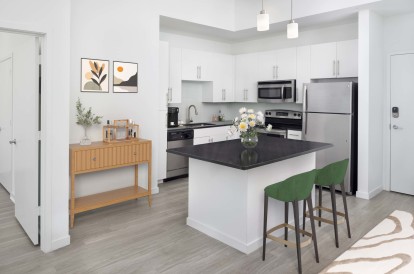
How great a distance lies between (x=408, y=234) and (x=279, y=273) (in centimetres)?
155

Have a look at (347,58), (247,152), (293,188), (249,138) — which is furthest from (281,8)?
(293,188)

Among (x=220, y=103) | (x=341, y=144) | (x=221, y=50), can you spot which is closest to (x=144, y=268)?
(x=341, y=144)

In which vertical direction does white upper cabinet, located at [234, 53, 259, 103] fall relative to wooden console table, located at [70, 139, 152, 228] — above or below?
above

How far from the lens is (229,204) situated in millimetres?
3156

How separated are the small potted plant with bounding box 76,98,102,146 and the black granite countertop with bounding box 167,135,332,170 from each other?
48.6 inches

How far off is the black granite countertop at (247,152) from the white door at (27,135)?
132 cm

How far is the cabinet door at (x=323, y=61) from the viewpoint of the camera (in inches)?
201

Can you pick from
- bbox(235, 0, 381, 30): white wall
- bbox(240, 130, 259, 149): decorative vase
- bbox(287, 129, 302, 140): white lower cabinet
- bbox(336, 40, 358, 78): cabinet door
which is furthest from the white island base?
bbox(235, 0, 381, 30): white wall

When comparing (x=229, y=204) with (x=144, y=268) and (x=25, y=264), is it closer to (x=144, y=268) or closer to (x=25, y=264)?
(x=144, y=268)

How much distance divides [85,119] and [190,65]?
2.46 m

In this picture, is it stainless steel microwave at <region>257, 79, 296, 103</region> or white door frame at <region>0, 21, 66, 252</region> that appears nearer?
white door frame at <region>0, 21, 66, 252</region>

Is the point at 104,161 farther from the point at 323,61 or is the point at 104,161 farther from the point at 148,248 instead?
the point at 323,61

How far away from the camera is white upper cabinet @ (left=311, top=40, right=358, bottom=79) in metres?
4.89

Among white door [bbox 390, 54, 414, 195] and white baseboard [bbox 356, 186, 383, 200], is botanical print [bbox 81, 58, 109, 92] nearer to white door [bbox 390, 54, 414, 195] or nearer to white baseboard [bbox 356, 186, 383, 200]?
white baseboard [bbox 356, 186, 383, 200]
